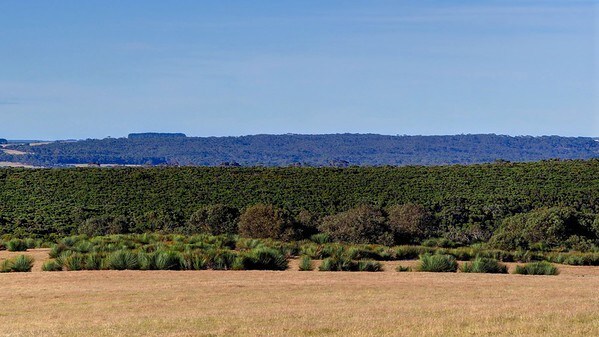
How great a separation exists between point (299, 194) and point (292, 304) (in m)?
52.5

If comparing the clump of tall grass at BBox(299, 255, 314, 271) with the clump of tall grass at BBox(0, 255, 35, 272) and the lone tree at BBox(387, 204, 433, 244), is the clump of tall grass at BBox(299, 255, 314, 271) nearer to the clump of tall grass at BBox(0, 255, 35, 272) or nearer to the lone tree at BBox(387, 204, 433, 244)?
the clump of tall grass at BBox(0, 255, 35, 272)

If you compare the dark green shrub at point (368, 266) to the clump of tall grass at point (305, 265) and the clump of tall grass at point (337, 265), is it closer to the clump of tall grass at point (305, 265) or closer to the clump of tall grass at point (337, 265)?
the clump of tall grass at point (337, 265)

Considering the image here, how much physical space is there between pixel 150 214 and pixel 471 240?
20.6 m

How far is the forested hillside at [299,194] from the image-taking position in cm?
5362

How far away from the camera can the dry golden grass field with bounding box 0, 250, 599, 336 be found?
492 inches

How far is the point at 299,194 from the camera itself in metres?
67.4

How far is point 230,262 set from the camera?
20984mm

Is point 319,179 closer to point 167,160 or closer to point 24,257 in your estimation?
point 24,257

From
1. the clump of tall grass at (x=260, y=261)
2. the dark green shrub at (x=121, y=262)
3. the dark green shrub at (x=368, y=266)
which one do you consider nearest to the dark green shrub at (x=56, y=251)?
the dark green shrub at (x=121, y=262)

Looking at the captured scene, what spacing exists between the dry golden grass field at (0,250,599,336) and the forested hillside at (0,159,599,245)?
1099 inches

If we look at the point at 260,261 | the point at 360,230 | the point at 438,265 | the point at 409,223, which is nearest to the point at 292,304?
the point at 260,261

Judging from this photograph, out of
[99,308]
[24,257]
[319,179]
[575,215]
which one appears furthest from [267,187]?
[99,308]

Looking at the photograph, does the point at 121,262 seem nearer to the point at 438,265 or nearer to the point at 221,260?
the point at 221,260

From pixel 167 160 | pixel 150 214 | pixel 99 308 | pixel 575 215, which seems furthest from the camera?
pixel 167 160
